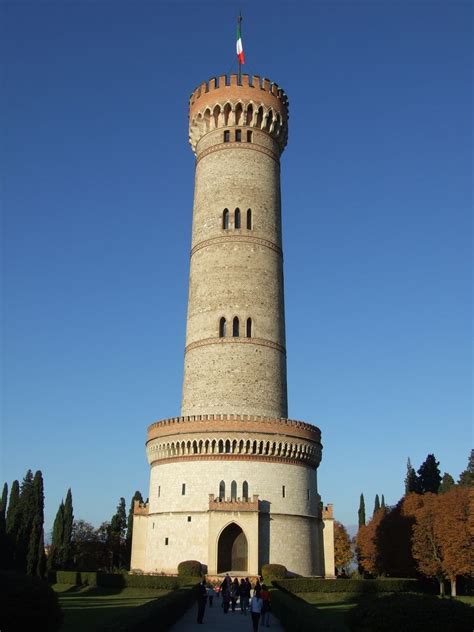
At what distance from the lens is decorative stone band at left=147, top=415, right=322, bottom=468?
34.6 meters

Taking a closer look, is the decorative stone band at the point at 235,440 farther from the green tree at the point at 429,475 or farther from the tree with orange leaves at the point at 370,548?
the green tree at the point at 429,475

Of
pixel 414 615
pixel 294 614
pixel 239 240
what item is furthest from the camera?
pixel 239 240

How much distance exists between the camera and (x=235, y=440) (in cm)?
3447

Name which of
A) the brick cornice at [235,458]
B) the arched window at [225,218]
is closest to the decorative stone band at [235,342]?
the brick cornice at [235,458]

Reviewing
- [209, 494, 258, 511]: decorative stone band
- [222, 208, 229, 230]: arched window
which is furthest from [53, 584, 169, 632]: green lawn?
[222, 208, 229, 230]: arched window

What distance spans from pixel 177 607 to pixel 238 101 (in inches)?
1166

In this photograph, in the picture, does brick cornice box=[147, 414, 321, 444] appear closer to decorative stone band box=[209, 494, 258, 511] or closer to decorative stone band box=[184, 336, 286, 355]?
decorative stone band box=[209, 494, 258, 511]

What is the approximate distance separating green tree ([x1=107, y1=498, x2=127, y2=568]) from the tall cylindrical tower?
31.8 m

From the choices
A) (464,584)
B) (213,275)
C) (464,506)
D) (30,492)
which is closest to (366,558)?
(464,584)

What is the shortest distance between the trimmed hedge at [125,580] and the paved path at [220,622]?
12.3 feet

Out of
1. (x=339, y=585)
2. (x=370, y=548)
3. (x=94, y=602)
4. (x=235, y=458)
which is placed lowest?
(x=94, y=602)

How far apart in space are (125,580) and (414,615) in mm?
23674

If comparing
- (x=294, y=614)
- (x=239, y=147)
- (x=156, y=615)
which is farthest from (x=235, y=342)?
(x=156, y=615)

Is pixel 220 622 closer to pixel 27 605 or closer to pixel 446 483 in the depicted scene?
pixel 27 605
